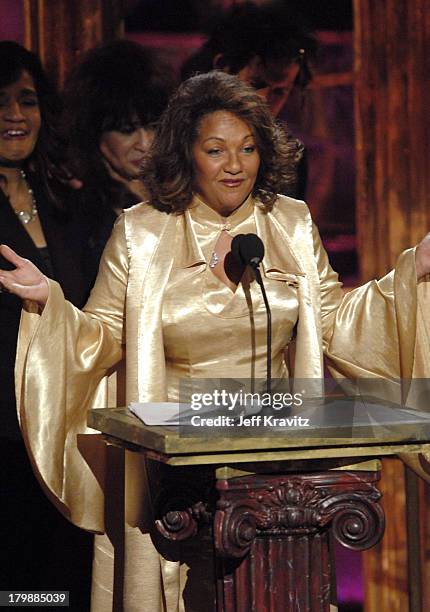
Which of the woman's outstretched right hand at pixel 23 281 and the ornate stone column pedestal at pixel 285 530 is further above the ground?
the woman's outstretched right hand at pixel 23 281

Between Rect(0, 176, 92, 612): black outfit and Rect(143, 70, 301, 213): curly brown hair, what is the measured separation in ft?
2.04

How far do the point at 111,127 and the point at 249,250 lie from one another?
4.78ft

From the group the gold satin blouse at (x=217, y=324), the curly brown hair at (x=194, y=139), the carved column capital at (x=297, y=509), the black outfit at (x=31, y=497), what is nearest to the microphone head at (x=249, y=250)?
the gold satin blouse at (x=217, y=324)

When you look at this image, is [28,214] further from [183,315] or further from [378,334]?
[378,334]

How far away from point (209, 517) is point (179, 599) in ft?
1.87

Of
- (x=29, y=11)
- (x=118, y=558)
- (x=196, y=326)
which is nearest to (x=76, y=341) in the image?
(x=196, y=326)

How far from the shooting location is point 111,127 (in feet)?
14.4

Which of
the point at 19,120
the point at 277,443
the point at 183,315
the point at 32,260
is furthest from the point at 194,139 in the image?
the point at 277,443

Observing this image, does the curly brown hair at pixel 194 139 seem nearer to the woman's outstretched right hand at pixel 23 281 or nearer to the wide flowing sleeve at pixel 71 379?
the wide flowing sleeve at pixel 71 379

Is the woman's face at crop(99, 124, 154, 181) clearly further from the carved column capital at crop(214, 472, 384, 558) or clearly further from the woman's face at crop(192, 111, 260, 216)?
the carved column capital at crop(214, 472, 384, 558)

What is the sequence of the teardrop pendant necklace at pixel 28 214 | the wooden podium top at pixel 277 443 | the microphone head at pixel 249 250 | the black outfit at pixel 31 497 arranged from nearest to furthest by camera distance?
1. the wooden podium top at pixel 277 443
2. the microphone head at pixel 249 250
3. the black outfit at pixel 31 497
4. the teardrop pendant necklace at pixel 28 214

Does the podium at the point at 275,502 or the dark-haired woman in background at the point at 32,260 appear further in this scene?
the dark-haired woman in background at the point at 32,260

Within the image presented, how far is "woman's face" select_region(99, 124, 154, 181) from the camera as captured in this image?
4.38 m

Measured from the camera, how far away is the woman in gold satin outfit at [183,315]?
132 inches
